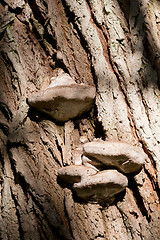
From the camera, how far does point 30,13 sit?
139cm

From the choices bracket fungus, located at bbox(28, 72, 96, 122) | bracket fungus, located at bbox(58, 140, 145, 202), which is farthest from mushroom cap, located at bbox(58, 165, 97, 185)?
bracket fungus, located at bbox(28, 72, 96, 122)

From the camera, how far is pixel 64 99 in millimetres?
1169

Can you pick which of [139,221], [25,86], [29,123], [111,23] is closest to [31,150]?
[29,123]

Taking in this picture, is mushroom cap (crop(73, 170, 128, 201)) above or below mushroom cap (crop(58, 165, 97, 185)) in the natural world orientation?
below

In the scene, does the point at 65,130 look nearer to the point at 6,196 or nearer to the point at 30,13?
the point at 6,196

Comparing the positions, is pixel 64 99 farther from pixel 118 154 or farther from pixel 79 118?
pixel 118 154

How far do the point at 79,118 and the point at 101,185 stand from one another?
353 millimetres

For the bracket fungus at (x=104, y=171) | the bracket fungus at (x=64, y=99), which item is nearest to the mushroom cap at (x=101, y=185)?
the bracket fungus at (x=104, y=171)

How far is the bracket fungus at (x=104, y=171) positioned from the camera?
1.06 metres

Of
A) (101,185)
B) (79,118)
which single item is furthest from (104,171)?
(79,118)

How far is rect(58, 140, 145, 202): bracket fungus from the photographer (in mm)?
1057

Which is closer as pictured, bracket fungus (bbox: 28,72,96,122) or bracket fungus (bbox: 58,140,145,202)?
bracket fungus (bbox: 58,140,145,202)

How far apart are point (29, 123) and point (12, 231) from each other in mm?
470

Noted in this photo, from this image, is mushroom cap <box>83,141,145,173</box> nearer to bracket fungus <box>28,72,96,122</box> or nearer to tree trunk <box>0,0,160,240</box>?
tree trunk <box>0,0,160,240</box>
